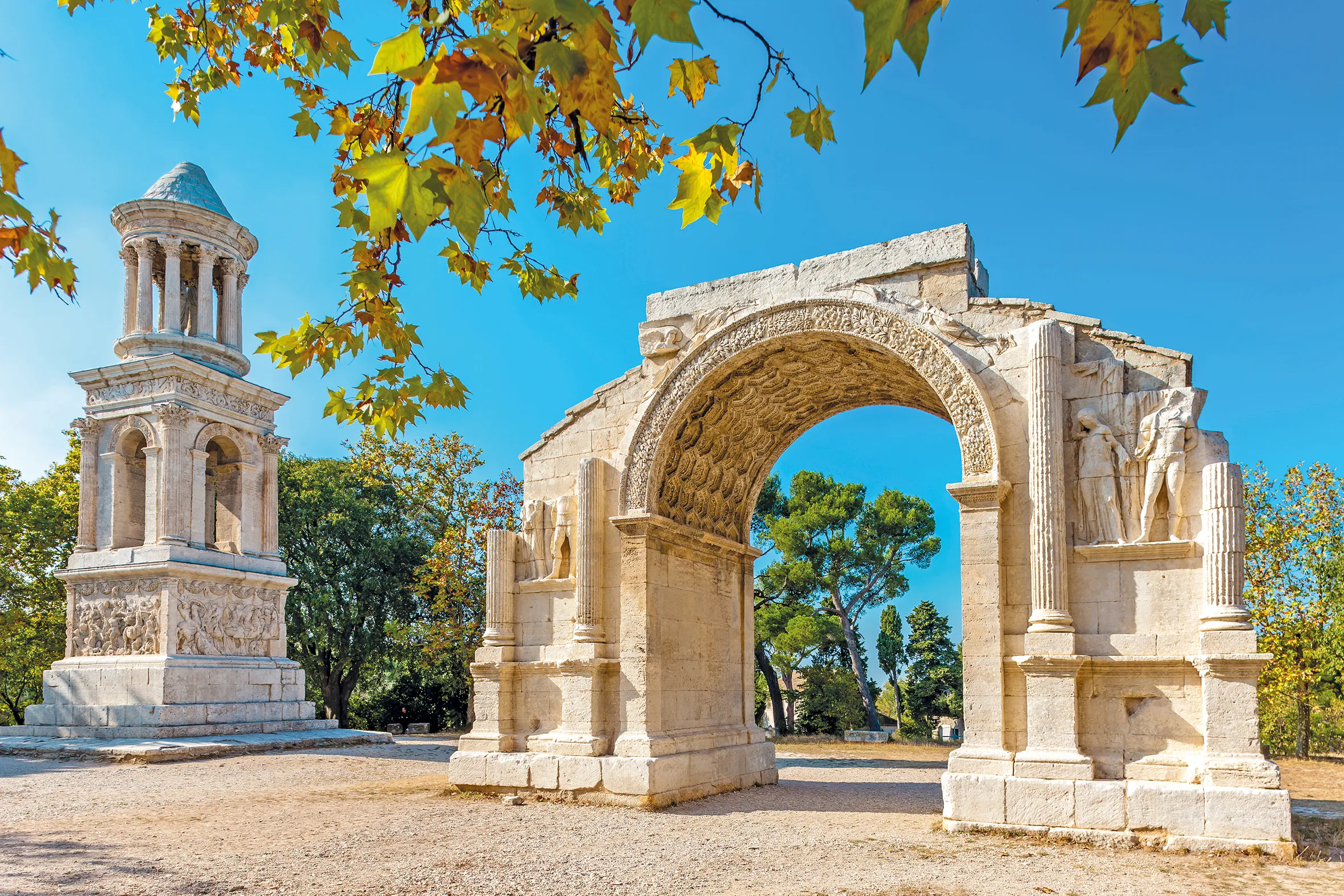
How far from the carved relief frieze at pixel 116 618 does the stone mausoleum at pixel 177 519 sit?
25 mm

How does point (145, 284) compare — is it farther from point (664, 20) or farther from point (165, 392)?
point (664, 20)

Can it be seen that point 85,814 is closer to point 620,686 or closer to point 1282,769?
point 620,686

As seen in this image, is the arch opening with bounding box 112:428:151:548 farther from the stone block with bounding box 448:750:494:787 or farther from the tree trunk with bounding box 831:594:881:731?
the tree trunk with bounding box 831:594:881:731

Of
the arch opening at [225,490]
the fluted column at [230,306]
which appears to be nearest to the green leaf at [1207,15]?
the arch opening at [225,490]

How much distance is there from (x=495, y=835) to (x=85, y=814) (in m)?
4.55

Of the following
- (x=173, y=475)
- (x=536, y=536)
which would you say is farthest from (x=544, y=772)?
(x=173, y=475)

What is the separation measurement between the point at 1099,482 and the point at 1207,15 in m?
6.70

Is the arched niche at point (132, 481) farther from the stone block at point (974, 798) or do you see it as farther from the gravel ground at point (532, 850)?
the stone block at point (974, 798)

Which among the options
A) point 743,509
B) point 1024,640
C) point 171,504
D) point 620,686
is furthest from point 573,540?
point 171,504

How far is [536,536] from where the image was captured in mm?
11305

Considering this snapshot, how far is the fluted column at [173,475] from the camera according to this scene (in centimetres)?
1748

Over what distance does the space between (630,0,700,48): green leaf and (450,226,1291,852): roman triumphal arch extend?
22.4ft

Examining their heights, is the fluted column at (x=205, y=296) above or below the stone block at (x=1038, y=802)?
above

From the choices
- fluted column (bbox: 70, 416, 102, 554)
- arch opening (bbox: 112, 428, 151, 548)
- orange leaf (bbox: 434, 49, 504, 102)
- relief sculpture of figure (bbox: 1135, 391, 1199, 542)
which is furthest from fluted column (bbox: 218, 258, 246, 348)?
orange leaf (bbox: 434, 49, 504, 102)
